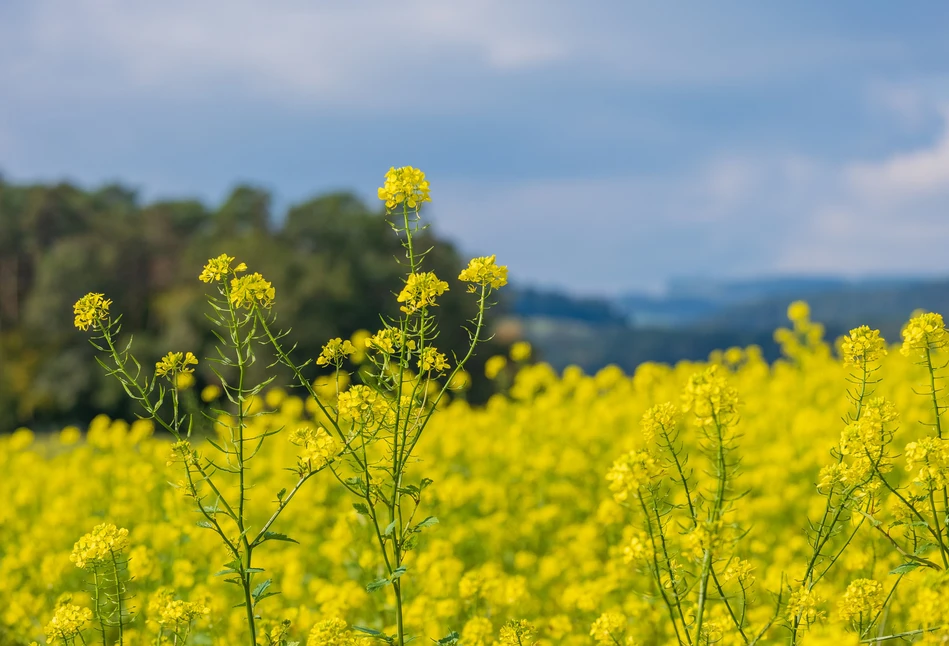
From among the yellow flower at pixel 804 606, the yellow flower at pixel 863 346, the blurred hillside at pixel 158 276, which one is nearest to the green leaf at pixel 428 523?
the yellow flower at pixel 804 606

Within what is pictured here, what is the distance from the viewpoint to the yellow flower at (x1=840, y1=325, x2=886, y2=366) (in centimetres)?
Answer: 308

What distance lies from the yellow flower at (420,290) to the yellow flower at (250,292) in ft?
1.49

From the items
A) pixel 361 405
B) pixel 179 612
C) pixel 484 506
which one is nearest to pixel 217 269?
pixel 361 405

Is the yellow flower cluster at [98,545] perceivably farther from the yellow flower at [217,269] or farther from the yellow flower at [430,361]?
the yellow flower at [430,361]

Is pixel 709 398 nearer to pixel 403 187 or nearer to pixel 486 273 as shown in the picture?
pixel 486 273

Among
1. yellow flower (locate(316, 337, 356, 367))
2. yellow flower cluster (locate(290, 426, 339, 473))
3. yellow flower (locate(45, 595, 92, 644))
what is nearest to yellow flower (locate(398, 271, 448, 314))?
yellow flower (locate(316, 337, 356, 367))

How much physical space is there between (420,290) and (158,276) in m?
34.7

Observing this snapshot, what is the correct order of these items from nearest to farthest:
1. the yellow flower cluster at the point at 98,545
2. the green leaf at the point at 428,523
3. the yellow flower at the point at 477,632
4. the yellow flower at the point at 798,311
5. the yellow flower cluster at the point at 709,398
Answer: the yellow flower cluster at the point at 709,398
the green leaf at the point at 428,523
the yellow flower cluster at the point at 98,545
the yellow flower at the point at 477,632
the yellow flower at the point at 798,311

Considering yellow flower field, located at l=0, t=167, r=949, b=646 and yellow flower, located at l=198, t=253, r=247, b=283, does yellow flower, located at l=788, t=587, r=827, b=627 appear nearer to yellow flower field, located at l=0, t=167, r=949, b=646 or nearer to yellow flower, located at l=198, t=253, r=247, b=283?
yellow flower field, located at l=0, t=167, r=949, b=646

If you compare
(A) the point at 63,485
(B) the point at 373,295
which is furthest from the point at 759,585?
(B) the point at 373,295

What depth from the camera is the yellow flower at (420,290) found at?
2930 millimetres

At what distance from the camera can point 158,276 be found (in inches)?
1388

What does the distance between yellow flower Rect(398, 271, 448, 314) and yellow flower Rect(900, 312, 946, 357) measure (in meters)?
1.63

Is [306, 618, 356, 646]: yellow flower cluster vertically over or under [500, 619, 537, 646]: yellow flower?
over
